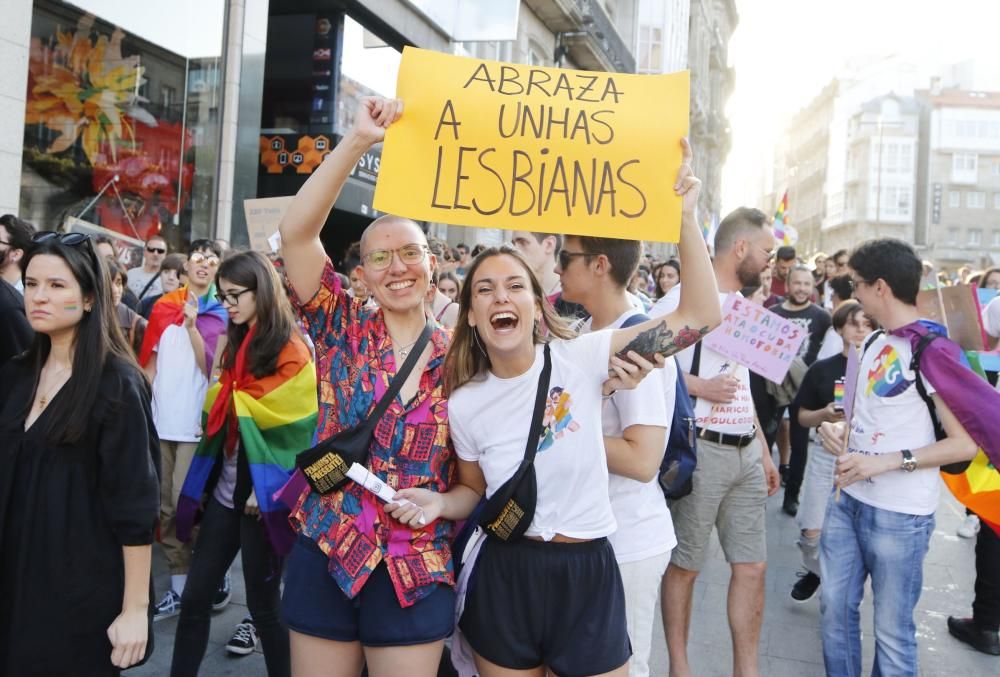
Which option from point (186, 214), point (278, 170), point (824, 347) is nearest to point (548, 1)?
point (278, 170)

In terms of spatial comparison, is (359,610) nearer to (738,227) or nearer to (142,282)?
(738,227)

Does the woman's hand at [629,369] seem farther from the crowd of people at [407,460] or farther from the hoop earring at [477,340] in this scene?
the hoop earring at [477,340]

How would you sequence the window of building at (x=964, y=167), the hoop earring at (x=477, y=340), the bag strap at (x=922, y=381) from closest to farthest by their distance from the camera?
the hoop earring at (x=477, y=340)
the bag strap at (x=922, y=381)
the window of building at (x=964, y=167)

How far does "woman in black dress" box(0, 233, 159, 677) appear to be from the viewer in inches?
95.0

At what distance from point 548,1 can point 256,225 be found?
16.3m

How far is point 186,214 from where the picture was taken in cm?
998

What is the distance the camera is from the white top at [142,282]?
7.62 m

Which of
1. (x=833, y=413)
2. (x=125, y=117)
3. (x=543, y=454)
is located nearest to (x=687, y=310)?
(x=543, y=454)

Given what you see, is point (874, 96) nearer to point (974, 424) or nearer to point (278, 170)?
point (278, 170)

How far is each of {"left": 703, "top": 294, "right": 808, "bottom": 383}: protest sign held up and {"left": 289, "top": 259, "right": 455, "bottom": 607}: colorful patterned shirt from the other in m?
1.79

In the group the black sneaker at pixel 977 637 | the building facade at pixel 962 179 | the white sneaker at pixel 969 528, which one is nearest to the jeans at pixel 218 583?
the black sneaker at pixel 977 637

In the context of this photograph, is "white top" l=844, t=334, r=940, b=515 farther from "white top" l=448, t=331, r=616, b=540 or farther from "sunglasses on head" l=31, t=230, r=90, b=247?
"sunglasses on head" l=31, t=230, r=90, b=247

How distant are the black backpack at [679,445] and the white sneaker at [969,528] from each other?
16.9ft

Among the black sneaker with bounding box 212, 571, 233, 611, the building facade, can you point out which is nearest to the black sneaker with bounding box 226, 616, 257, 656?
the black sneaker with bounding box 212, 571, 233, 611
